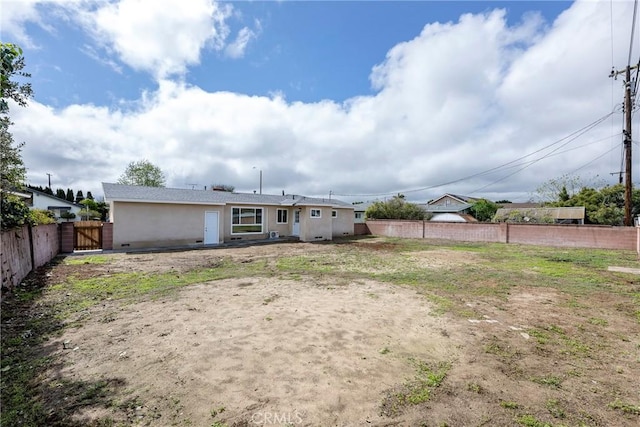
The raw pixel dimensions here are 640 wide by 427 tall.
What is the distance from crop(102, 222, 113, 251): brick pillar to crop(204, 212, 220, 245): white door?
14.4 feet

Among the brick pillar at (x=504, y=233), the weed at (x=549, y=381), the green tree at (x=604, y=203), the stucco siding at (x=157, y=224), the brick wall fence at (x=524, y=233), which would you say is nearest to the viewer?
the weed at (x=549, y=381)

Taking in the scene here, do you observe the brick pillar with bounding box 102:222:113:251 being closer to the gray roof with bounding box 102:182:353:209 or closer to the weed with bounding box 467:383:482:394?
the gray roof with bounding box 102:182:353:209

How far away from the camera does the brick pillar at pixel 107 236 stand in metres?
13.6

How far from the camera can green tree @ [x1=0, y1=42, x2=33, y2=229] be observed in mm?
2940

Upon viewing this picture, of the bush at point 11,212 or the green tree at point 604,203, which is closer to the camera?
the bush at point 11,212

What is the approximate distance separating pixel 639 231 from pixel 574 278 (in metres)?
9.08

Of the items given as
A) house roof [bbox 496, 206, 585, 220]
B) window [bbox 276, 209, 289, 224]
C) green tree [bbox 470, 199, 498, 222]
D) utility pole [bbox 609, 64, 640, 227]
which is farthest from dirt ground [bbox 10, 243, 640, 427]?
green tree [bbox 470, 199, 498, 222]

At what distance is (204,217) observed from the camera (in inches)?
647

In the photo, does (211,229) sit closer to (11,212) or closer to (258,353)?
(11,212)

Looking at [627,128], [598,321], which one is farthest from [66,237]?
[627,128]

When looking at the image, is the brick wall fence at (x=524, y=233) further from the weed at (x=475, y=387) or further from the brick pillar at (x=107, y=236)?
the brick pillar at (x=107, y=236)

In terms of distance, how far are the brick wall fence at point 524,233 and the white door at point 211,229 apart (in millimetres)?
13963

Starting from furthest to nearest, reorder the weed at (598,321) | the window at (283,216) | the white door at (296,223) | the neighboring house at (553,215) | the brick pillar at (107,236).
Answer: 1. the neighboring house at (553,215)
2. the white door at (296,223)
3. the window at (283,216)
4. the brick pillar at (107,236)
5. the weed at (598,321)

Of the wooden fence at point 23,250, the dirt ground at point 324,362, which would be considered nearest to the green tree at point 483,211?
the dirt ground at point 324,362
